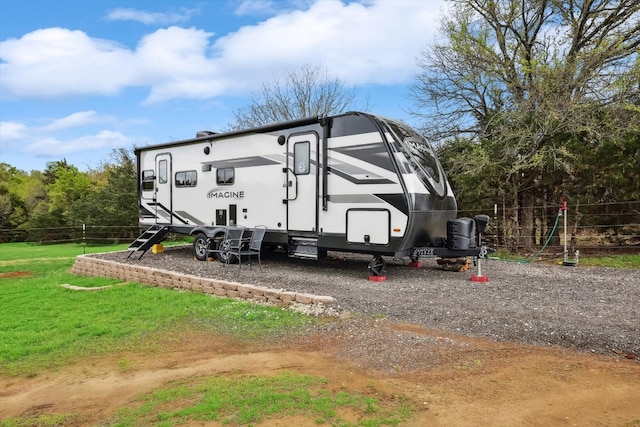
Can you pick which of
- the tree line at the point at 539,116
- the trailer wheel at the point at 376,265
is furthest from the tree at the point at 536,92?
the trailer wheel at the point at 376,265

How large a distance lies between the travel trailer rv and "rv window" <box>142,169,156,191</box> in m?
2.02

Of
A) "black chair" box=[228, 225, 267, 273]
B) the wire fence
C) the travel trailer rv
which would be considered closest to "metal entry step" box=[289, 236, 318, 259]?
the travel trailer rv

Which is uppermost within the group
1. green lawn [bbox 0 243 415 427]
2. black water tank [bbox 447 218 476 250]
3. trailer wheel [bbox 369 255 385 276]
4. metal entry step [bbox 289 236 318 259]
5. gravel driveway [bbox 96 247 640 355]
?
black water tank [bbox 447 218 476 250]

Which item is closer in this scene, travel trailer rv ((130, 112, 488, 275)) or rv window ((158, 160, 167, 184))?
travel trailer rv ((130, 112, 488, 275))

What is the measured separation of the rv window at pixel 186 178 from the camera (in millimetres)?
11602

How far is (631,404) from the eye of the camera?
335 cm

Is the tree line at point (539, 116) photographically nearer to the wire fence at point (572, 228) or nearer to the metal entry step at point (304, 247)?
the wire fence at point (572, 228)

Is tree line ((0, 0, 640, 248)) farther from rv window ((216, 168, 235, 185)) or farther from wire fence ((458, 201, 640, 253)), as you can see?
rv window ((216, 168, 235, 185))

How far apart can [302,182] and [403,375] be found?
559 cm

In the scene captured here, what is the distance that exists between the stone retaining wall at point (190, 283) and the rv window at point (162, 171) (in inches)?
107

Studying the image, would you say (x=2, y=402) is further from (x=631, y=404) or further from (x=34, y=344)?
(x=631, y=404)

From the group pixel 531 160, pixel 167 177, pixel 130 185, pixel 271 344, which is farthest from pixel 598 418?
pixel 130 185

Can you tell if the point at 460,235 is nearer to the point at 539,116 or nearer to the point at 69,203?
the point at 539,116

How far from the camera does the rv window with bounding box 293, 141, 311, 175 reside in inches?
357
